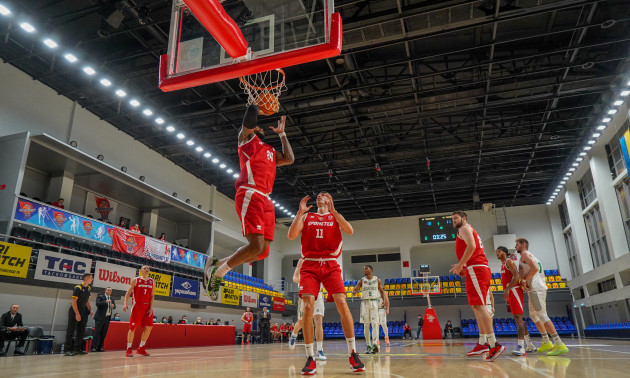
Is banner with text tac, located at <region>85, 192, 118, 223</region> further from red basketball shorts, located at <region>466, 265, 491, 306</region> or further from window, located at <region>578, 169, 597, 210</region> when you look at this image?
window, located at <region>578, 169, 597, 210</region>

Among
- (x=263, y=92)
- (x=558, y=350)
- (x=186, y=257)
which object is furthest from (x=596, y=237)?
(x=186, y=257)

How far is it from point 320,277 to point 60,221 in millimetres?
11371

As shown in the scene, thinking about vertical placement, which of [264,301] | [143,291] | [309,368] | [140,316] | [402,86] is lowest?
[309,368]

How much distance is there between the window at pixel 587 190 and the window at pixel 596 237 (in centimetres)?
56

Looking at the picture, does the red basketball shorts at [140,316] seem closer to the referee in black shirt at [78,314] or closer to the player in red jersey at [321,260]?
the referee in black shirt at [78,314]

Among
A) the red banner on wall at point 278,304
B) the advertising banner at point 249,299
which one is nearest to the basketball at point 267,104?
the advertising banner at point 249,299

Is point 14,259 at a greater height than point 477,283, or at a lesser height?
greater

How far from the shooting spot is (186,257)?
18.3m

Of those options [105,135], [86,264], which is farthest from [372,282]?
[105,135]

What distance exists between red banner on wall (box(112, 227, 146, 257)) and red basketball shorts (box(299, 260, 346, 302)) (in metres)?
12.2

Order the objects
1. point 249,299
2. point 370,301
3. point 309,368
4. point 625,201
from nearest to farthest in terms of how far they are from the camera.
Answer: point 309,368, point 370,301, point 625,201, point 249,299

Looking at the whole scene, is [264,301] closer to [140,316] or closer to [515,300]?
[140,316]

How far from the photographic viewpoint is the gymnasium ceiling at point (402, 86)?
11.1 m

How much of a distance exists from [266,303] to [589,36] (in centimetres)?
1978
